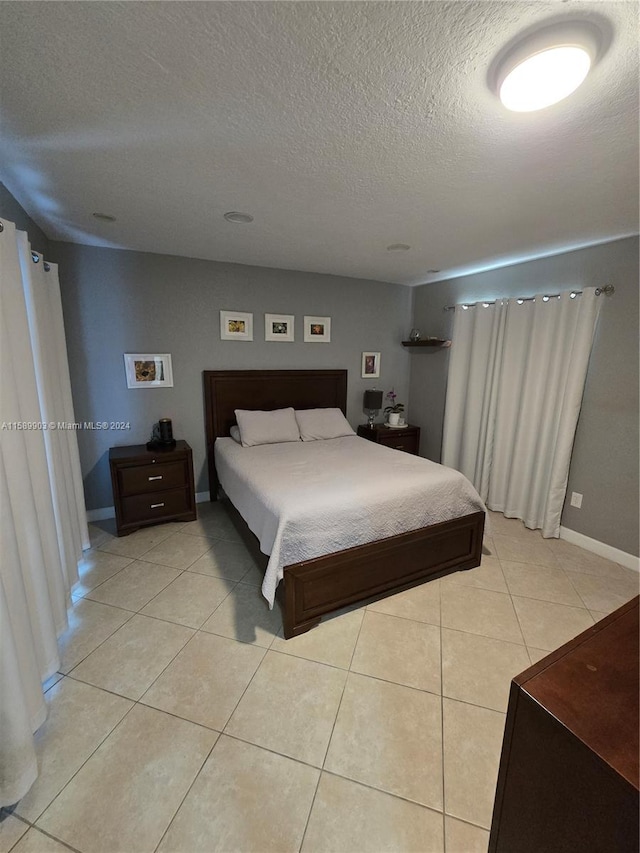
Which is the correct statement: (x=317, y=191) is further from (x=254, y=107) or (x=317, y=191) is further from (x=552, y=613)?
(x=552, y=613)

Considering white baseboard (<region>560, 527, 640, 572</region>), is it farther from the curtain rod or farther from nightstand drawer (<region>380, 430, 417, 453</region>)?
the curtain rod

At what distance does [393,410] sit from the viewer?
4336mm

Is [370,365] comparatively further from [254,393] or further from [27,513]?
[27,513]

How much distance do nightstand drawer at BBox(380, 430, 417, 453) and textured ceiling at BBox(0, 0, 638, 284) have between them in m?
2.17

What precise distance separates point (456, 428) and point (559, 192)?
2.37 metres

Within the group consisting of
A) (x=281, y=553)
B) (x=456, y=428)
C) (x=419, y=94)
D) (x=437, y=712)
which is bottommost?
(x=437, y=712)

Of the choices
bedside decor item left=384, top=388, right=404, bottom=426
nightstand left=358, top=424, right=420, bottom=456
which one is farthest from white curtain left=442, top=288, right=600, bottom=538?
bedside decor item left=384, top=388, right=404, bottom=426

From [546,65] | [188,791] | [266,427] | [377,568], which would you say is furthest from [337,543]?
[546,65]

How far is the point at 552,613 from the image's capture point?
2.06 metres

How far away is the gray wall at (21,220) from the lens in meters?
1.75

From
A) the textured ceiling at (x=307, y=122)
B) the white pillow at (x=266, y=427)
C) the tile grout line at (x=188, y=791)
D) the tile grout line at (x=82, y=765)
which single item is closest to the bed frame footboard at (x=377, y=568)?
the tile grout line at (x=188, y=791)

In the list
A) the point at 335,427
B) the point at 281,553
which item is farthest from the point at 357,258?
the point at 281,553

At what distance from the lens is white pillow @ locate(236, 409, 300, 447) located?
126 inches

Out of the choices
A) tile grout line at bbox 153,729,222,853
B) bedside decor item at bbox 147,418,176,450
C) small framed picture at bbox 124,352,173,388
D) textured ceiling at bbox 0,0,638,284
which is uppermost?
textured ceiling at bbox 0,0,638,284
